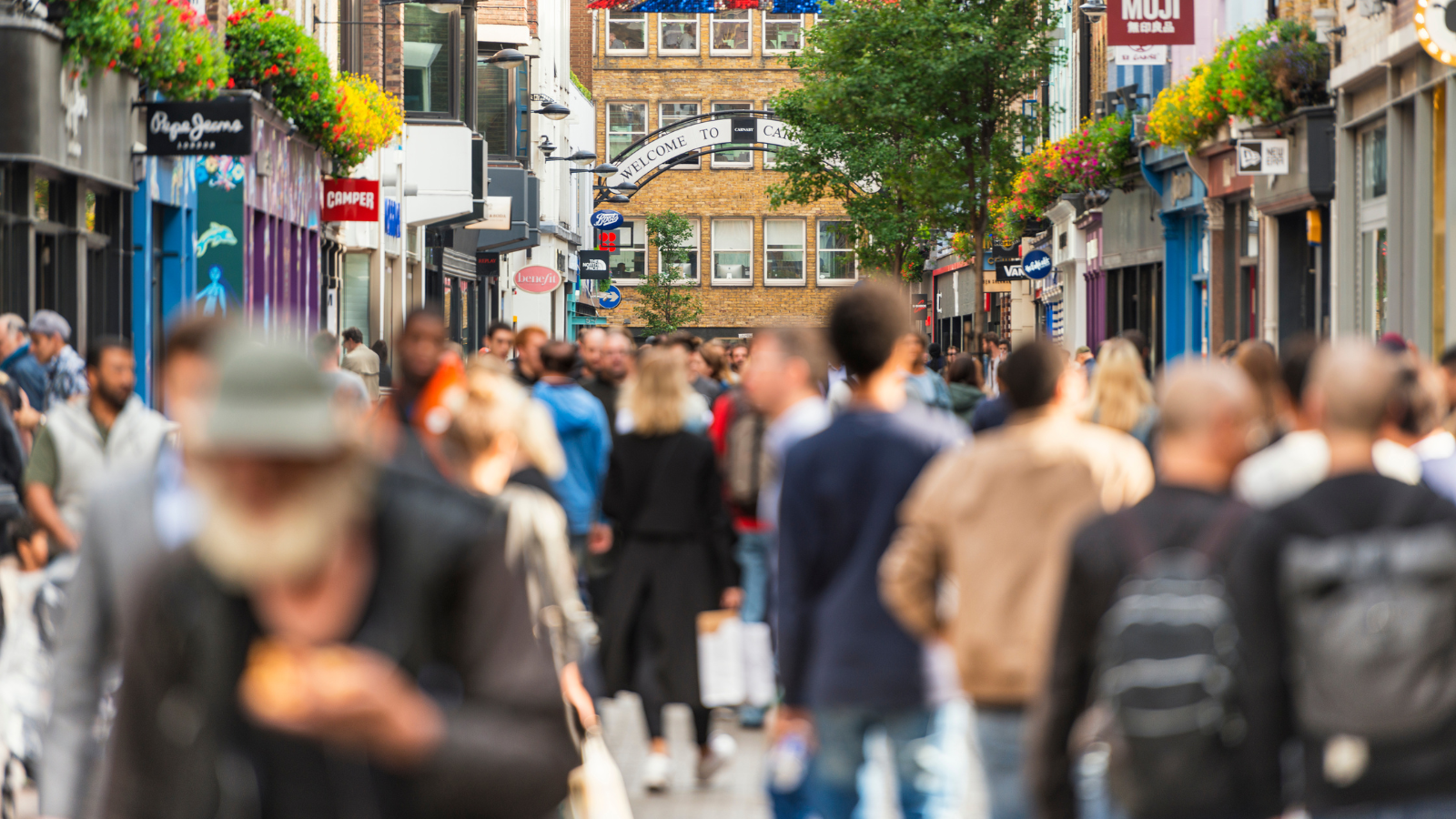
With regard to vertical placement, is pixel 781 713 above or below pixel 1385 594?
below

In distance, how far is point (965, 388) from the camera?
13609 mm

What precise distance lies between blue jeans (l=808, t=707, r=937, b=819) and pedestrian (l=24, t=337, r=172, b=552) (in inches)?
122

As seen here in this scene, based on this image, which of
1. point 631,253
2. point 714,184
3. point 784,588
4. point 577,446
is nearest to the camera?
point 784,588

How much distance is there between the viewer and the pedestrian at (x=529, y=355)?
40.8 feet

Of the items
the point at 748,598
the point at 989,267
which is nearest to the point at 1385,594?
the point at 748,598

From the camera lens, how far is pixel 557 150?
188 feet

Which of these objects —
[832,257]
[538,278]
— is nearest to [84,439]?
[538,278]

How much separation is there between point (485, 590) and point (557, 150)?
55570mm

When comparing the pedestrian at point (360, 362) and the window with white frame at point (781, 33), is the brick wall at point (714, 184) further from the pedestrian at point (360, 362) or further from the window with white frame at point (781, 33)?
the pedestrian at point (360, 362)

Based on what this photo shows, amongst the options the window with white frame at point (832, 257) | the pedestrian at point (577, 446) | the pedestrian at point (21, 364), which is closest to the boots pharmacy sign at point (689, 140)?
the window with white frame at point (832, 257)

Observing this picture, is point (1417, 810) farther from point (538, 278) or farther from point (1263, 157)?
point (538, 278)

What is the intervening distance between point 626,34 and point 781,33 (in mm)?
5523

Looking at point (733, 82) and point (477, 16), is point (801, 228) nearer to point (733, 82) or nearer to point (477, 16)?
point (733, 82)

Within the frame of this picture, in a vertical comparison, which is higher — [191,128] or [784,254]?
[784,254]
